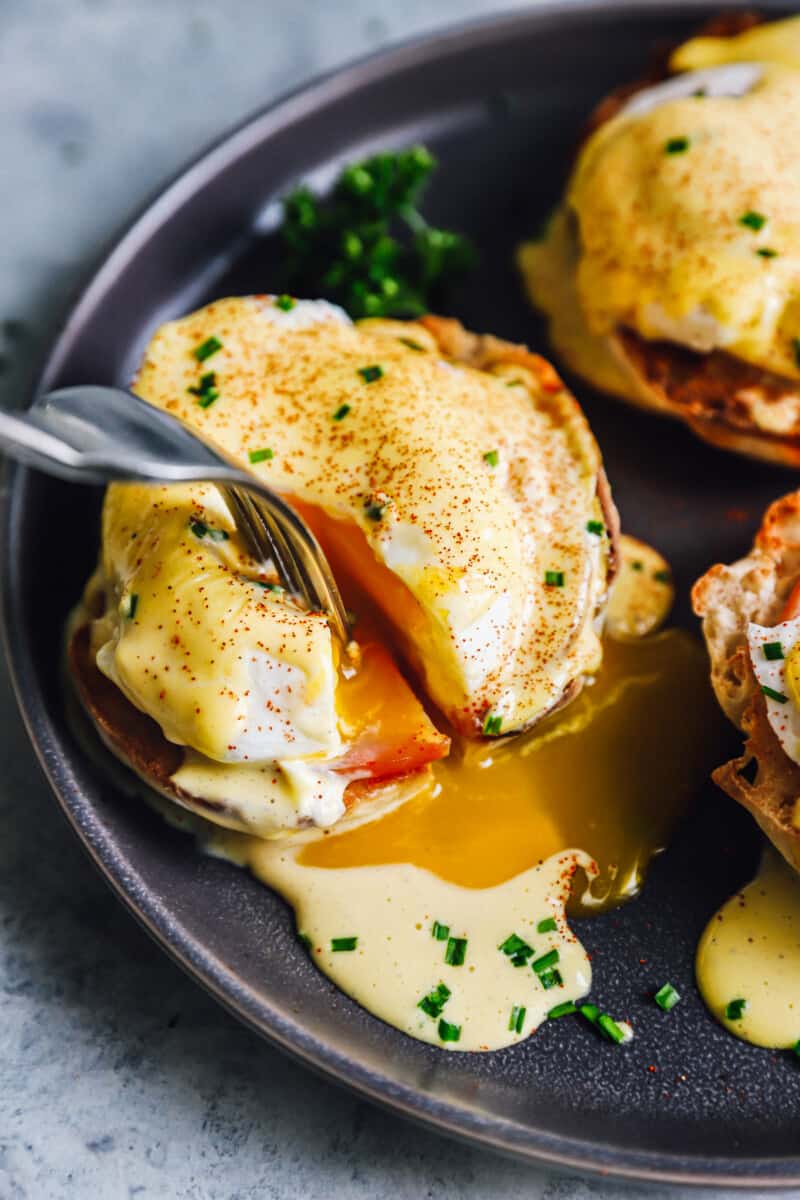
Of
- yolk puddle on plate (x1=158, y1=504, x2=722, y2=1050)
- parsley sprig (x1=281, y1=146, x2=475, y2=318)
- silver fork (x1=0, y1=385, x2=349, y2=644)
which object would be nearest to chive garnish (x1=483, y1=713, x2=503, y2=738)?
yolk puddle on plate (x1=158, y1=504, x2=722, y2=1050)

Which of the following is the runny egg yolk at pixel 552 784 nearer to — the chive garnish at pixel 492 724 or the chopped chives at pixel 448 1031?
the chive garnish at pixel 492 724

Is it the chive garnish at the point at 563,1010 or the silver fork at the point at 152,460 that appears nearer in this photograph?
the silver fork at the point at 152,460

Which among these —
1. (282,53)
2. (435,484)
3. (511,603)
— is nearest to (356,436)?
(435,484)

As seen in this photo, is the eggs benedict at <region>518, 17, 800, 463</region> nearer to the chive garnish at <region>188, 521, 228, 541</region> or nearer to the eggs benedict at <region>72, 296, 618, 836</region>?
the eggs benedict at <region>72, 296, 618, 836</region>

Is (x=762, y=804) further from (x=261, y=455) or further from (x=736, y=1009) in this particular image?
(x=261, y=455)

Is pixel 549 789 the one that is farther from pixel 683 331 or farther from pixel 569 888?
pixel 683 331

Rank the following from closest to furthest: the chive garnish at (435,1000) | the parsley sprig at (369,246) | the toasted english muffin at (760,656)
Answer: the chive garnish at (435,1000), the toasted english muffin at (760,656), the parsley sprig at (369,246)

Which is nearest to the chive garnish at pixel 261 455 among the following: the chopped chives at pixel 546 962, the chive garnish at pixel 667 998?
the chopped chives at pixel 546 962

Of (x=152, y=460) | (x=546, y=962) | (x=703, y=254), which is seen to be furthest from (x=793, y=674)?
(x=152, y=460)
